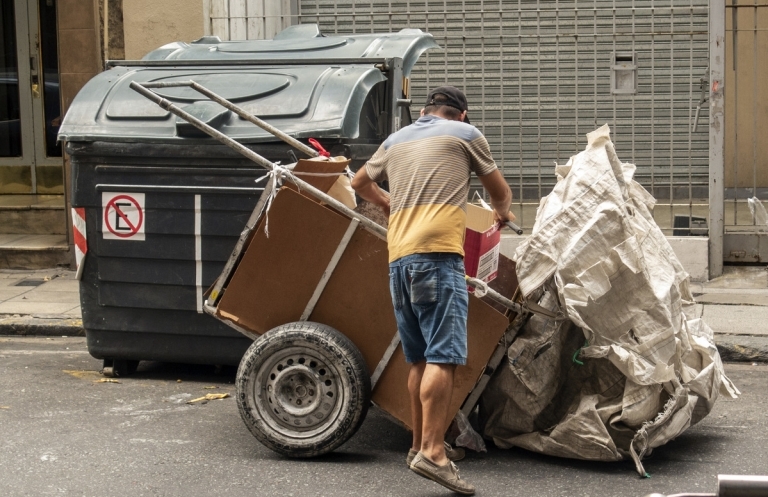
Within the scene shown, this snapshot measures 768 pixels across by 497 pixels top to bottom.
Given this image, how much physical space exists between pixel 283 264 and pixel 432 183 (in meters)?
0.92

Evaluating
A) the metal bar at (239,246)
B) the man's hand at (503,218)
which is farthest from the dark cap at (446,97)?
the metal bar at (239,246)

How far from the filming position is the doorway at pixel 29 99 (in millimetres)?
10734

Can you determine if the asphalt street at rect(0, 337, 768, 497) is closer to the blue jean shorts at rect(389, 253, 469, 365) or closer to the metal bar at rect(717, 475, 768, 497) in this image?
the blue jean shorts at rect(389, 253, 469, 365)

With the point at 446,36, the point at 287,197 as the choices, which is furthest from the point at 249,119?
the point at 446,36

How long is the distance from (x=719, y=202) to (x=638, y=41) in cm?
156

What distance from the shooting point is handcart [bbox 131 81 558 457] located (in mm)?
4648

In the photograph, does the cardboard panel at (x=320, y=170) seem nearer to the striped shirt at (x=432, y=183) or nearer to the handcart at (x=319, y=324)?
the handcart at (x=319, y=324)

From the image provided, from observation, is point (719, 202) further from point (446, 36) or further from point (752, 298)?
point (446, 36)

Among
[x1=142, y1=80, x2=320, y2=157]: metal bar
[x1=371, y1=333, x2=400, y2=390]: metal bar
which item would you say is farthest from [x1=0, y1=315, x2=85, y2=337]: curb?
[x1=371, y1=333, x2=400, y2=390]: metal bar

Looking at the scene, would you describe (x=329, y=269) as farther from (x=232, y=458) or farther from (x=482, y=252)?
(x=232, y=458)

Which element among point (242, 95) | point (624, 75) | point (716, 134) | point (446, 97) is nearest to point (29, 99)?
point (242, 95)

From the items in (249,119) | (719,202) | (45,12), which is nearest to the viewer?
(249,119)

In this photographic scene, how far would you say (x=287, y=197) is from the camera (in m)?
4.82

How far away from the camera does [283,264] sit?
4.90m
